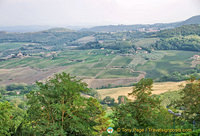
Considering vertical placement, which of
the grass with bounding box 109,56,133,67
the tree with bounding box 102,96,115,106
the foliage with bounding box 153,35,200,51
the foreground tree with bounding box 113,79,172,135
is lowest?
the tree with bounding box 102,96,115,106

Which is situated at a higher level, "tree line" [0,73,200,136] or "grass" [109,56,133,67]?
"tree line" [0,73,200,136]

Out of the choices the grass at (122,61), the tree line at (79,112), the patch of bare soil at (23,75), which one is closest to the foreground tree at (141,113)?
the tree line at (79,112)

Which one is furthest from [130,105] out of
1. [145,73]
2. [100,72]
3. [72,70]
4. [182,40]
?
[182,40]

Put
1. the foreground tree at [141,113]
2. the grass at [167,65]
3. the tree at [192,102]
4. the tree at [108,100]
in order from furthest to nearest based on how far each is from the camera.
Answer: the grass at [167,65] → the tree at [108,100] → the tree at [192,102] → the foreground tree at [141,113]

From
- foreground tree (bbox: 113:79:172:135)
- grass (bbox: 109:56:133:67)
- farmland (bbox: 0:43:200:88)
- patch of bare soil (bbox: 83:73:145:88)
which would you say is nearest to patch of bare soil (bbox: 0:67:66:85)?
farmland (bbox: 0:43:200:88)

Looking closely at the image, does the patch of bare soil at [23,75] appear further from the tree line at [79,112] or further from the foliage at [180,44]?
the tree line at [79,112]

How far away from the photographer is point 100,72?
9444 centimetres

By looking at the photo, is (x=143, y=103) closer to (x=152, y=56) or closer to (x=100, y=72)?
(x=100, y=72)

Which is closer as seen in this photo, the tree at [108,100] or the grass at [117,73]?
the tree at [108,100]

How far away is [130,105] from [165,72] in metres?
74.5

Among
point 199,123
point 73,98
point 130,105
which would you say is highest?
point 73,98

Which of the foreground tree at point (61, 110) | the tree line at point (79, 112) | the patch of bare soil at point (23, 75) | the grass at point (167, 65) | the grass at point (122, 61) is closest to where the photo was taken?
the foreground tree at point (61, 110)

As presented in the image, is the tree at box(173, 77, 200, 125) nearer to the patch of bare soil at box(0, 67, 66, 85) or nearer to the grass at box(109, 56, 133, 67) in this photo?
the patch of bare soil at box(0, 67, 66, 85)

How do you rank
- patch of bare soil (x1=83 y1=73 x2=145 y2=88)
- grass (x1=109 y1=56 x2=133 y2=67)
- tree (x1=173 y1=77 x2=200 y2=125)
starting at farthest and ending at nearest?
grass (x1=109 y1=56 x2=133 y2=67) < patch of bare soil (x1=83 y1=73 x2=145 y2=88) < tree (x1=173 y1=77 x2=200 y2=125)
